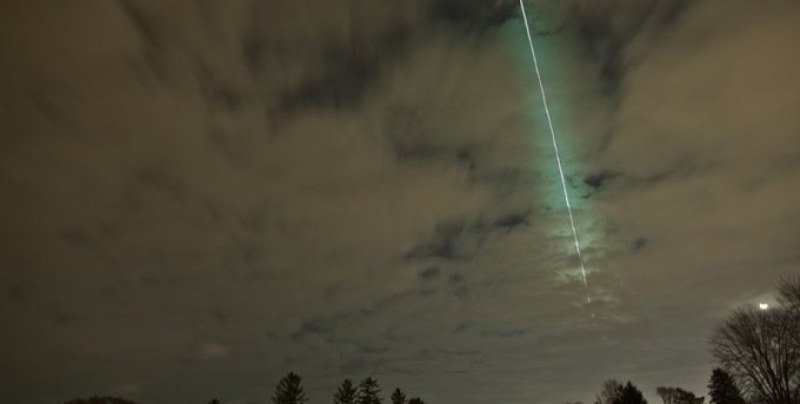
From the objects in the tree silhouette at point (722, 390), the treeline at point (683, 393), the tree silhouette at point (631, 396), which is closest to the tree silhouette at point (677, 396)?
the treeline at point (683, 393)

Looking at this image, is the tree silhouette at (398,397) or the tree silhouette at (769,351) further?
the tree silhouette at (398,397)

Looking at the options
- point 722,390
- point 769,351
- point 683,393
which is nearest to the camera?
point 769,351

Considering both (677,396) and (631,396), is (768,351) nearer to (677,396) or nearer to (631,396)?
(631,396)

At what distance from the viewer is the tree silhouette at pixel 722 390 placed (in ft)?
255

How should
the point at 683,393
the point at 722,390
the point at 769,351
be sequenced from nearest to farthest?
the point at 769,351 < the point at 722,390 < the point at 683,393

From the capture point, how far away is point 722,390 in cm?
7881

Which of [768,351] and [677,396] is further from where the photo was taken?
[677,396]

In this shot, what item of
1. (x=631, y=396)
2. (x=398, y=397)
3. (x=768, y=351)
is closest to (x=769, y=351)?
(x=768, y=351)

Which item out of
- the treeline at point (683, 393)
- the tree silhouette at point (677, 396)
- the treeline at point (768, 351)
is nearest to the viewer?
the treeline at point (768, 351)

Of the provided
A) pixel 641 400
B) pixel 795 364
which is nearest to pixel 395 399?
pixel 641 400

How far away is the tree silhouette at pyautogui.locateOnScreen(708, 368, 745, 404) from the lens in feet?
255

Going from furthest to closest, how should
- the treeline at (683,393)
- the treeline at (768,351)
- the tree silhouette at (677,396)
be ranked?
the tree silhouette at (677,396) → the treeline at (683,393) → the treeline at (768,351)

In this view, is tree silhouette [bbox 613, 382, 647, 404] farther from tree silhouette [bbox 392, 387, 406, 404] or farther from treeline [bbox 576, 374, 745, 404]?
tree silhouette [bbox 392, 387, 406, 404]

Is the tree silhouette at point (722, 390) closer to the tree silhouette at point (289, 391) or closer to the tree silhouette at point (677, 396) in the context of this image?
the tree silhouette at point (677, 396)
